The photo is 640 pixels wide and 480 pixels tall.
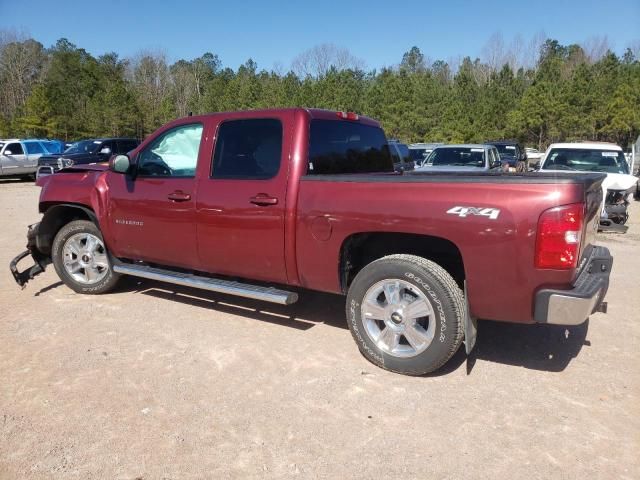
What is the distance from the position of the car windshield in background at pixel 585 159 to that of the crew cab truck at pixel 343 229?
7.57 meters

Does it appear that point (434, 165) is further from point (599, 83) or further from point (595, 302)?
point (599, 83)

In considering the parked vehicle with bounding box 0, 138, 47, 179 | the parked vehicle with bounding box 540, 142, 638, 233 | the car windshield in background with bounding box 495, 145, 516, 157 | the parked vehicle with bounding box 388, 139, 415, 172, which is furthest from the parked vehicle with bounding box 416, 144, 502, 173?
the parked vehicle with bounding box 0, 138, 47, 179

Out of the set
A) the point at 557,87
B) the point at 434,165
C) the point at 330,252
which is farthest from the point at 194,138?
the point at 557,87

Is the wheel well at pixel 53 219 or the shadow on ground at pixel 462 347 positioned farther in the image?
the wheel well at pixel 53 219

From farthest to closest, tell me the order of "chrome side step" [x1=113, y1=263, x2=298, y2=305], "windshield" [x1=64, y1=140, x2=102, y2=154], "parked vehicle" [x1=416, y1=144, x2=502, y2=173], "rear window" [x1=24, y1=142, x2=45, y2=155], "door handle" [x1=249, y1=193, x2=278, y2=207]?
"rear window" [x1=24, y1=142, x2=45, y2=155] → "windshield" [x1=64, y1=140, x2=102, y2=154] → "parked vehicle" [x1=416, y1=144, x2=502, y2=173] → "chrome side step" [x1=113, y1=263, x2=298, y2=305] → "door handle" [x1=249, y1=193, x2=278, y2=207]

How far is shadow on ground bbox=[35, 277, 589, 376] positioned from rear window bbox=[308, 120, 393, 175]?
4.86 ft

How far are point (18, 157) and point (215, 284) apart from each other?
2198cm

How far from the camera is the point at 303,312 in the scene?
16.8 ft

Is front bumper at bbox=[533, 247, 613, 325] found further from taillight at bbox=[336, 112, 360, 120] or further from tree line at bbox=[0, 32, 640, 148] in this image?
tree line at bbox=[0, 32, 640, 148]

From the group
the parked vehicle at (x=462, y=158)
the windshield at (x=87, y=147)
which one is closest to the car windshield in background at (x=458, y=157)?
the parked vehicle at (x=462, y=158)

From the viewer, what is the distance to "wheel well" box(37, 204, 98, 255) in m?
5.64

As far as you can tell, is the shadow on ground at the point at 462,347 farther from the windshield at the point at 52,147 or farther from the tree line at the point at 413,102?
the tree line at the point at 413,102

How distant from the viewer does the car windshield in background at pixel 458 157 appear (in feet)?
Result: 42.8

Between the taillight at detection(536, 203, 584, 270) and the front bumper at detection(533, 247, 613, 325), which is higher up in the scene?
the taillight at detection(536, 203, 584, 270)
